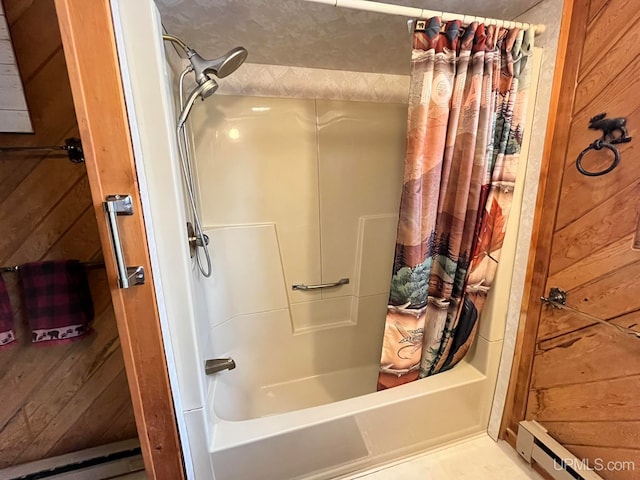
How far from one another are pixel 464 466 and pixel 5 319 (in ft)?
6.90

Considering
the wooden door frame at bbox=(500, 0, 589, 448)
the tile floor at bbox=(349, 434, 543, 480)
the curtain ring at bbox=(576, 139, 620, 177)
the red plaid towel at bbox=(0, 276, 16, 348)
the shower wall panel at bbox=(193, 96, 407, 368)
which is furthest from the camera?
the shower wall panel at bbox=(193, 96, 407, 368)

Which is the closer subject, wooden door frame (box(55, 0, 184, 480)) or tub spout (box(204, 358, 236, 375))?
wooden door frame (box(55, 0, 184, 480))

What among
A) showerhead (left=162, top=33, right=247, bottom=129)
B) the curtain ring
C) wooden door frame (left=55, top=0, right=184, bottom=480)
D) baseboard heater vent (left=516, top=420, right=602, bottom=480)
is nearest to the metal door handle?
wooden door frame (left=55, top=0, right=184, bottom=480)

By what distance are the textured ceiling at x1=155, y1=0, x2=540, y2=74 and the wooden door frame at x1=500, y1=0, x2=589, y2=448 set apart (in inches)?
8.7

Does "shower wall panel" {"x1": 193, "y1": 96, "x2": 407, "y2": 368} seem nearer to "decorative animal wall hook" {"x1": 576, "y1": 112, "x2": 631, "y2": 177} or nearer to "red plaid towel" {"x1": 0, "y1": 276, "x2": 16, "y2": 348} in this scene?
"red plaid towel" {"x1": 0, "y1": 276, "x2": 16, "y2": 348}

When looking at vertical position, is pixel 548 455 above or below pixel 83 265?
below

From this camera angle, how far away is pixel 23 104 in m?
1.14

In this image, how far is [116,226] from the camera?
0.74 metres

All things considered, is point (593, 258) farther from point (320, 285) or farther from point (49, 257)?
point (49, 257)

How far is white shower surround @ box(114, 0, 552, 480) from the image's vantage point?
813 mm

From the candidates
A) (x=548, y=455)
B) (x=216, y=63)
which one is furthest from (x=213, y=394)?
(x=548, y=455)

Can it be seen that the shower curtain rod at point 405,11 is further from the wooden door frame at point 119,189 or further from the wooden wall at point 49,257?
the wooden wall at point 49,257

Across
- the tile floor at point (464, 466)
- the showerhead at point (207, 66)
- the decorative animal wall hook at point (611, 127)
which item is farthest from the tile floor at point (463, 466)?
the showerhead at point (207, 66)

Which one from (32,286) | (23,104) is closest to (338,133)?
(23,104)
